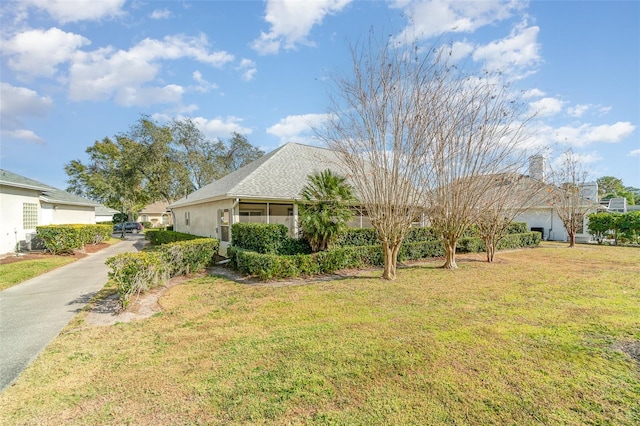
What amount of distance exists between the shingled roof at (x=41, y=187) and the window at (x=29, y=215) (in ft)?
3.21

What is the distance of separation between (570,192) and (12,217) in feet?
112

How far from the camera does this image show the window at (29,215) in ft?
48.6

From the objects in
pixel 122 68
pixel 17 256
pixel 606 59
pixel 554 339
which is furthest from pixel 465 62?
pixel 17 256

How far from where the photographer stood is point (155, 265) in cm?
729

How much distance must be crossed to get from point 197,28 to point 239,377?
11014 millimetres

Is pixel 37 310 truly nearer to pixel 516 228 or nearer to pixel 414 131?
pixel 414 131

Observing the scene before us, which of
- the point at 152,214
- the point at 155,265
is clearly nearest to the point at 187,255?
the point at 155,265

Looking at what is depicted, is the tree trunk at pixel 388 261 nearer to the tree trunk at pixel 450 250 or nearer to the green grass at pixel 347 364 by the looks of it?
the green grass at pixel 347 364

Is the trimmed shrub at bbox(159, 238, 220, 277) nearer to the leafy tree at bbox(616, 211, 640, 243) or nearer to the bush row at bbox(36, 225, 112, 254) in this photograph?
the bush row at bbox(36, 225, 112, 254)

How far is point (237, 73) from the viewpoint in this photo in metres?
11.5


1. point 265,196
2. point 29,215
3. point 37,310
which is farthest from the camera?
point 29,215

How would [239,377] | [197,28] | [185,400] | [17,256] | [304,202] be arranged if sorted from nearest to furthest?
[185,400] < [239,377] < [197,28] < [304,202] < [17,256]

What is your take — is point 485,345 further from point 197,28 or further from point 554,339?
point 197,28

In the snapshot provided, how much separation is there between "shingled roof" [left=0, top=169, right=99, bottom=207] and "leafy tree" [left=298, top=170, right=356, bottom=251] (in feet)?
47.9
